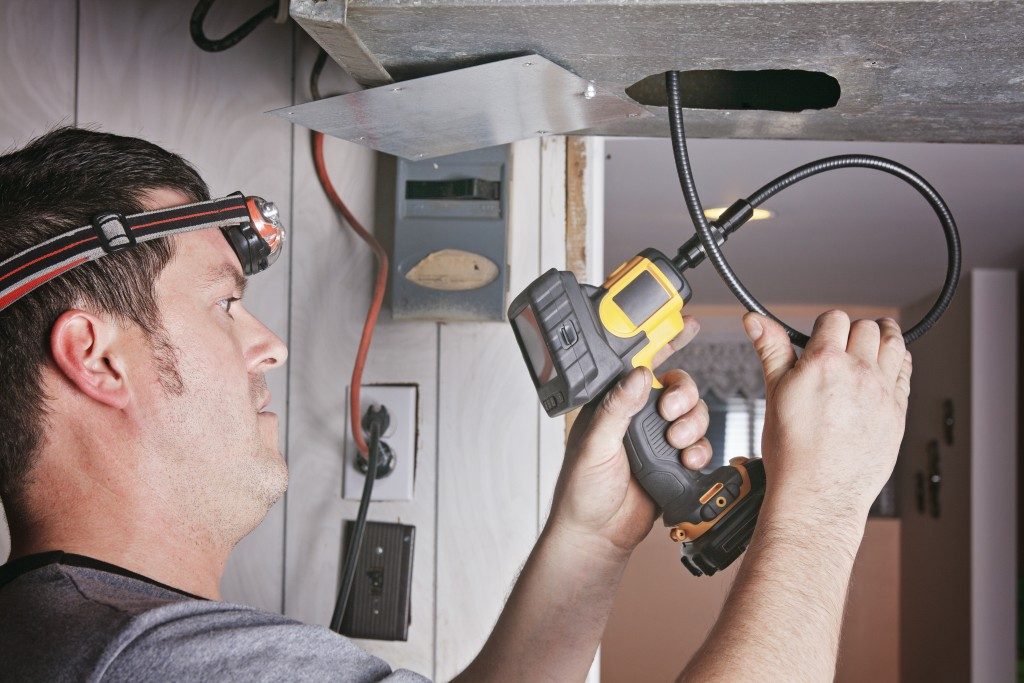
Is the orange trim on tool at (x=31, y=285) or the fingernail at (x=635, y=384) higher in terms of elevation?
the orange trim on tool at (x=31, y=285)

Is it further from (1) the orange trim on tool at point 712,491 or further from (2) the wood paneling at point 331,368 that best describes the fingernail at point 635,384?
(2) the wood paneling at point 331,368

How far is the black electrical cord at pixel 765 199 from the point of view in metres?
0.90

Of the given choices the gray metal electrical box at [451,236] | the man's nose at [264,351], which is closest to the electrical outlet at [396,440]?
the gray metal electrical box at [451,236]

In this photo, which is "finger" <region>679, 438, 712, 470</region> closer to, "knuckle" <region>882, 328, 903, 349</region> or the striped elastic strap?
"knuckle" <region>882, 328, 903, 349</region>

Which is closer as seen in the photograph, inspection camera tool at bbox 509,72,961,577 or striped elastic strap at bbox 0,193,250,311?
striped elastic strap at bbox 0,193,250,311

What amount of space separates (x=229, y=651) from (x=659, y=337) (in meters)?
0.51

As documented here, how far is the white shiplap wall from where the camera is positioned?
49.9 inches

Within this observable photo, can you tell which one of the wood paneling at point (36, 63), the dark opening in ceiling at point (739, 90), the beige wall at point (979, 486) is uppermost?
the wood paneling at point (36, 63)

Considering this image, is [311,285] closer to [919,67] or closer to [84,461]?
[84,461]

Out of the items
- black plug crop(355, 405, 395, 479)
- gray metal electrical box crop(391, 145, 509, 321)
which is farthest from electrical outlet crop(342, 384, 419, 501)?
gray metal electrical box crop(391, 145, 509, 321)

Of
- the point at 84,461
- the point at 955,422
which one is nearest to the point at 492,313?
the point at 84,461

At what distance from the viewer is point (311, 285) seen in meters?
1.32

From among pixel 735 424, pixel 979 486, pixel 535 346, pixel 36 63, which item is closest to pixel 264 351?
pixel 535 346

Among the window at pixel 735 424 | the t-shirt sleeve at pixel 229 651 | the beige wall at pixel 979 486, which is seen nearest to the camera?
the t-shirt sleeve at pixel 229 651
